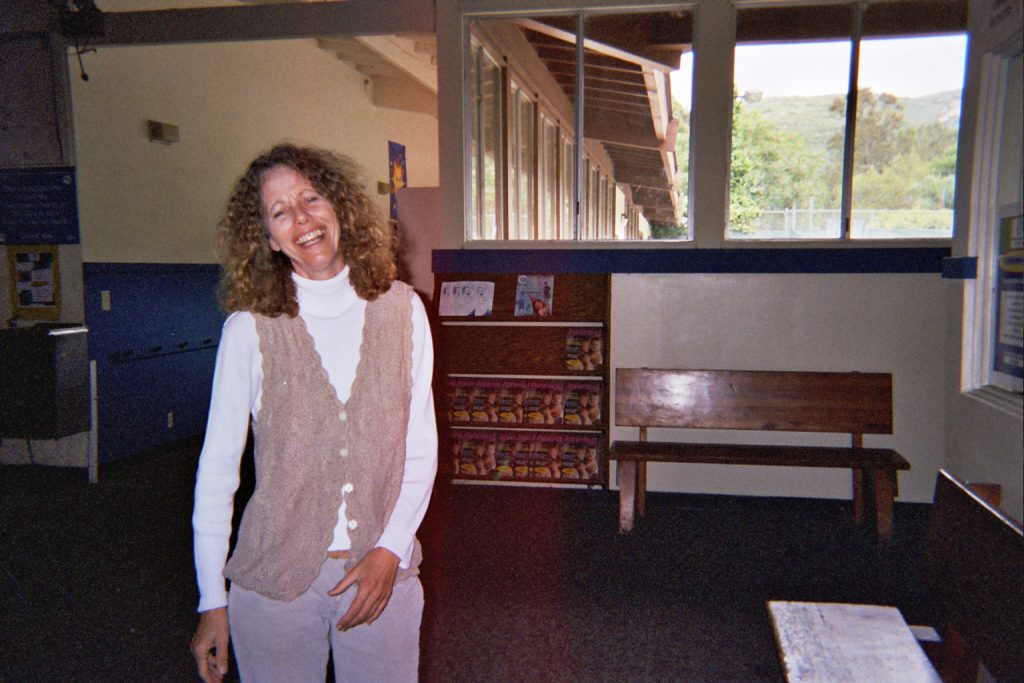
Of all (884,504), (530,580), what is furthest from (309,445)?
(884,504)

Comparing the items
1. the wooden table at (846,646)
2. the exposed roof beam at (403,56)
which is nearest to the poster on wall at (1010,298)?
the wooden table at (846,646)

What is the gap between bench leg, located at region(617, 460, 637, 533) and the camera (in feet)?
13.4

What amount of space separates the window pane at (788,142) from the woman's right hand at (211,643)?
4.00 metres

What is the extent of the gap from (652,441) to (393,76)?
7.49 metres

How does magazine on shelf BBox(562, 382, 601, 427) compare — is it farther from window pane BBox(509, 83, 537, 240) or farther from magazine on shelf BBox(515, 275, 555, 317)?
window pane BBox(509, 83, 537, 240)

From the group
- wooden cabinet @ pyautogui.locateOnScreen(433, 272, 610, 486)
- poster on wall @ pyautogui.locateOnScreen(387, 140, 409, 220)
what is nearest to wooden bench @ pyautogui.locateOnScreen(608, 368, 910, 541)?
wooden cabinet @ pyautogui.locateOnScreen(433, 272, 610, 486)

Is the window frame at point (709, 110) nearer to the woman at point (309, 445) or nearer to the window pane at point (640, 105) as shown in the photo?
the window pane at point (640, 105)

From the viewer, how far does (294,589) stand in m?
1.25

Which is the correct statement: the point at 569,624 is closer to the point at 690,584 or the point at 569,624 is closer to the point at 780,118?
the point at 690,584

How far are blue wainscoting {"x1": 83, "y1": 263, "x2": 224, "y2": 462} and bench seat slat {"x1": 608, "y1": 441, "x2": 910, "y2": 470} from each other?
148 inches

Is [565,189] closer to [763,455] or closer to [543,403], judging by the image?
[543,403]

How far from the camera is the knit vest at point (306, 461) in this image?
126cm

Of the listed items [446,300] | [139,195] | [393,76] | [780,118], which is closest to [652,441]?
[446,300]

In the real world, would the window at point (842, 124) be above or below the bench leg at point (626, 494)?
above
